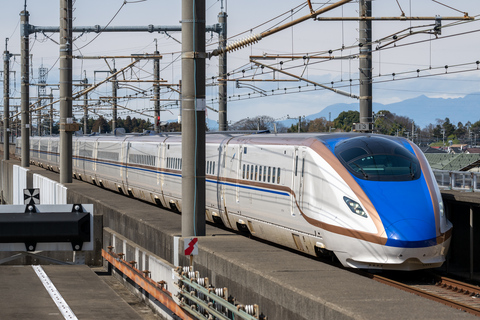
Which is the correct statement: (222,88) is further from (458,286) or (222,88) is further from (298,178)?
(458,286)

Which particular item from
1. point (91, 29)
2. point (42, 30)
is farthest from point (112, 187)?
point (42, 30)

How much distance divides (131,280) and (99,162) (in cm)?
1928

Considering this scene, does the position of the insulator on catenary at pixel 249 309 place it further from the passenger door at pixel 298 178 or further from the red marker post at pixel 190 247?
the passenger door at pixel 298 178

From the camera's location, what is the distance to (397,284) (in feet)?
41.3

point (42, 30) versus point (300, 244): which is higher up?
point (42, 30)

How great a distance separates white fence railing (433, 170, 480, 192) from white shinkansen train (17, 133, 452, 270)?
5075mm

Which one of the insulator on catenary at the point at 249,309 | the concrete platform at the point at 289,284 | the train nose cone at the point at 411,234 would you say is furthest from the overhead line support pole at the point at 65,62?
the insulator on catenary at the point at 249,309

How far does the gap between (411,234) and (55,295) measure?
8.07m

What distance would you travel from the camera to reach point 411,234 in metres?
12.1

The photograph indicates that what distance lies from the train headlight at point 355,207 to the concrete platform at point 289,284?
39.9 inches

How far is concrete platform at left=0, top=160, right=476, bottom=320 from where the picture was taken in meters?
8.70

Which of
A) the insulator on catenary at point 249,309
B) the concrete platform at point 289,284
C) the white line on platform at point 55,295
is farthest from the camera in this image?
the white line on platform at point 55,295

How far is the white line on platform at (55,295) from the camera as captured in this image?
14225 millimetres

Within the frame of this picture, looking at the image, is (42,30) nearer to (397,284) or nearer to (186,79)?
(186,79)
